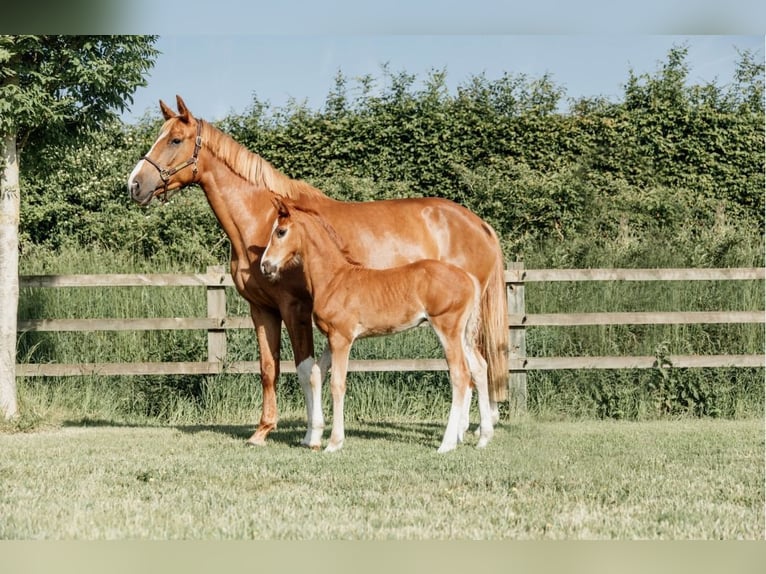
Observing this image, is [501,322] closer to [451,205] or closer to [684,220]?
[451,205]

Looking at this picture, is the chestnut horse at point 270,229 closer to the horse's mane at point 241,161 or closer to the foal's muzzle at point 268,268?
the horse's mane at point 241,161

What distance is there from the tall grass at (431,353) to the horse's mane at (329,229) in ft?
8.47

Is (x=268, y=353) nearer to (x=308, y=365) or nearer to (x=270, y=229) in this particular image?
(x=308, y=365)

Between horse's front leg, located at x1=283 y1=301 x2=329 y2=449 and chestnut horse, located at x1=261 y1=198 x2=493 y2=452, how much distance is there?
0.76ft

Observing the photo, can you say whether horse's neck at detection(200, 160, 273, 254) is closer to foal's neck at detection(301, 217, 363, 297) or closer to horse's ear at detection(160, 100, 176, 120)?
horse's ear at detection(160, 100, 176, 120)

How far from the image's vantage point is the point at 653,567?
340 cm

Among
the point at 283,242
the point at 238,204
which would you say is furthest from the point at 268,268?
the point at 238,204

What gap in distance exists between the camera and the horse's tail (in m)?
7.22

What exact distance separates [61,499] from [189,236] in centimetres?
628

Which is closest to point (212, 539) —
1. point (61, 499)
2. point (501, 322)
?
point (61, 499)

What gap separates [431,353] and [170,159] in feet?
11.7

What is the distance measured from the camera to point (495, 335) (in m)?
7.27

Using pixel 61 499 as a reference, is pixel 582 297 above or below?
above

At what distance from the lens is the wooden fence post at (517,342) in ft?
29.1
